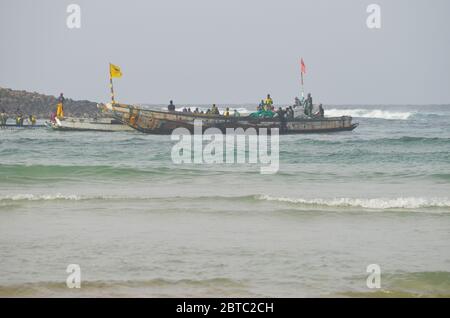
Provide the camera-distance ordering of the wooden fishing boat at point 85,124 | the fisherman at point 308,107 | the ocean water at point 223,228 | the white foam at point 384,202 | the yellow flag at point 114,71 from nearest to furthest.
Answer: the ocean water at point 223,228, the white foam at point 384,202, the yellow flag at point 114,71, the fisherman at point 308,107, the wooden fishing boat at point 85,124

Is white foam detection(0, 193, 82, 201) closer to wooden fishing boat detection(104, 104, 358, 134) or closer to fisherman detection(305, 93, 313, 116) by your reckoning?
wooden fishing boat detection(104, 104, 358, 134)

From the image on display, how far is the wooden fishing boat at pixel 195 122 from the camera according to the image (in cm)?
4184

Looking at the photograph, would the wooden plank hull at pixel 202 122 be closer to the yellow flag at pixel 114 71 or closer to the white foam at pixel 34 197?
the yellow flag at pixel 114 71

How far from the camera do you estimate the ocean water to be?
9492mm

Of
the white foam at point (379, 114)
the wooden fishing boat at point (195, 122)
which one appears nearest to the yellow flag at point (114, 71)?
the wooden fishing boat at point (195, 122)

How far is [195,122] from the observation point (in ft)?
137

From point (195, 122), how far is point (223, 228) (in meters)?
28.9

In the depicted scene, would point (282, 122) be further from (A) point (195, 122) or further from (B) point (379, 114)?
(B) point (379, 114)

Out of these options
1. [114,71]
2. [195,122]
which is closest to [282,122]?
[195,122]

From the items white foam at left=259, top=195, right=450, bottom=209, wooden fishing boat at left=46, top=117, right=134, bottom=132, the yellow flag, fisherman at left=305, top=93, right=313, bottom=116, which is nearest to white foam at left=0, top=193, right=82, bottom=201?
white foam at left=259, top=195, right=450, bottom=209

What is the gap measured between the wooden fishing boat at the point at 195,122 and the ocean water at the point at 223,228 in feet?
54.1

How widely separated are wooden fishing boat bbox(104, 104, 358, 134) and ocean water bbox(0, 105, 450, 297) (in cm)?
1649

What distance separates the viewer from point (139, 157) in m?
28.7
